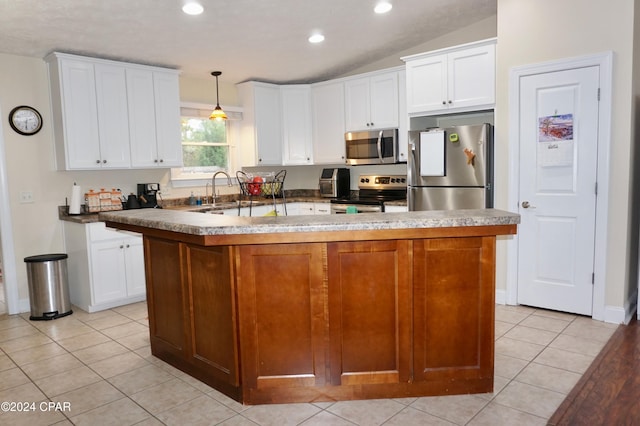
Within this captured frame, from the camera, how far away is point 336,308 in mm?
2416

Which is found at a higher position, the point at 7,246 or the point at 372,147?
the point at 372,147

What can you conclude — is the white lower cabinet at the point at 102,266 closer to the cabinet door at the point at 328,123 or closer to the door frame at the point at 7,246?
the door frame at the point at 7,246

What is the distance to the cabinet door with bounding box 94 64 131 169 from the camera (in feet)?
14.7

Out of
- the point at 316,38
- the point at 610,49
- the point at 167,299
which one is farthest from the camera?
the point at 316,38

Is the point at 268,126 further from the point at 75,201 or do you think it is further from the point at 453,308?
the point at 453,308

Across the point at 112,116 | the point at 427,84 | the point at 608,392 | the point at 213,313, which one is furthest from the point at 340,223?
the point at 112,116

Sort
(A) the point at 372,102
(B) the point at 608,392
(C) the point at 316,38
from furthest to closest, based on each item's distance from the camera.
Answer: (A) the point at 372,102, (C) the point at 316,38, (B) the point at 608,392

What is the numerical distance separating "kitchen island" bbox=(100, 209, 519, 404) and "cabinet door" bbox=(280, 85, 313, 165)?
362cm

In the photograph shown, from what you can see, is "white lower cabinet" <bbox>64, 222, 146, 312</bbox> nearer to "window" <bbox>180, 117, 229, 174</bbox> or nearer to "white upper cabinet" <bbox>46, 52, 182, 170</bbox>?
"white upper cabinet" <bbox>46, 52, 182, 170</bbox>

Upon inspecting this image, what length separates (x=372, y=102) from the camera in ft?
17.8

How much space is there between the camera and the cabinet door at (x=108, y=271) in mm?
4312

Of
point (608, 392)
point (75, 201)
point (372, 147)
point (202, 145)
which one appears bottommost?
point (608, 392)

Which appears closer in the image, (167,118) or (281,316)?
(281,316)

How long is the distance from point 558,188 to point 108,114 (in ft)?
13.9
